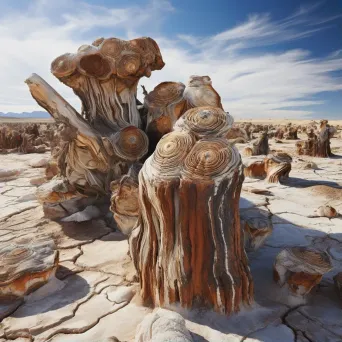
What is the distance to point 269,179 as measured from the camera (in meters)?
5.24

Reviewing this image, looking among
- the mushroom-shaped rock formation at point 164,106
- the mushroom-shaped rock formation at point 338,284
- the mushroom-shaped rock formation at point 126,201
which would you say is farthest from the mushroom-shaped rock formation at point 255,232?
the mushroom-shaped rock formation at point 164,106

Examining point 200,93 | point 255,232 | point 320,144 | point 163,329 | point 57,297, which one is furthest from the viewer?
point 320,144

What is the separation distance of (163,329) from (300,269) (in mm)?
960

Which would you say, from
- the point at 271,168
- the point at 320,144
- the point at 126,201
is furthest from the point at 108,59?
the point at 320,144

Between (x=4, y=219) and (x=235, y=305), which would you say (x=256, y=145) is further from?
(x=235, y=305)

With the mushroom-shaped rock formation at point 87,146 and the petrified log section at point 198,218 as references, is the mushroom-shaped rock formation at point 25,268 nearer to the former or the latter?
the petrified log section at point 198,218

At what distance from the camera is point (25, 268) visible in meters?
2.09

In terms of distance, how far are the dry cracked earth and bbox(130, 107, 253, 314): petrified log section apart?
0.13m

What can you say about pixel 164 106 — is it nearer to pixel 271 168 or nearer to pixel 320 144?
pixel 271 168

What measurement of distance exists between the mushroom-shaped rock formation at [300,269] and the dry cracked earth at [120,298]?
7 cm

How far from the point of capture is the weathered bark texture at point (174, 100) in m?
3.28

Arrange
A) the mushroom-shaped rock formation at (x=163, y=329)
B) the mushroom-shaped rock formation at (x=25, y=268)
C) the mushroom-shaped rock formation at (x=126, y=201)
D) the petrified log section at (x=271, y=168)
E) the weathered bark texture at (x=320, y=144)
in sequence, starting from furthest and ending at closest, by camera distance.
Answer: the weathered bark texture at (x=320, y=144), the petrified log section at (x=271, y=168), the mushroom-shaped rock formation at (x=126, y=201), the mushroom-shaped rock formation at (x=25, y=268), the mushroom-shaped rock formation at (x=163, y=329)

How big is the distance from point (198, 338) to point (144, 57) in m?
2.86

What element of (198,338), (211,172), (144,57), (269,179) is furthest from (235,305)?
(269,179)
